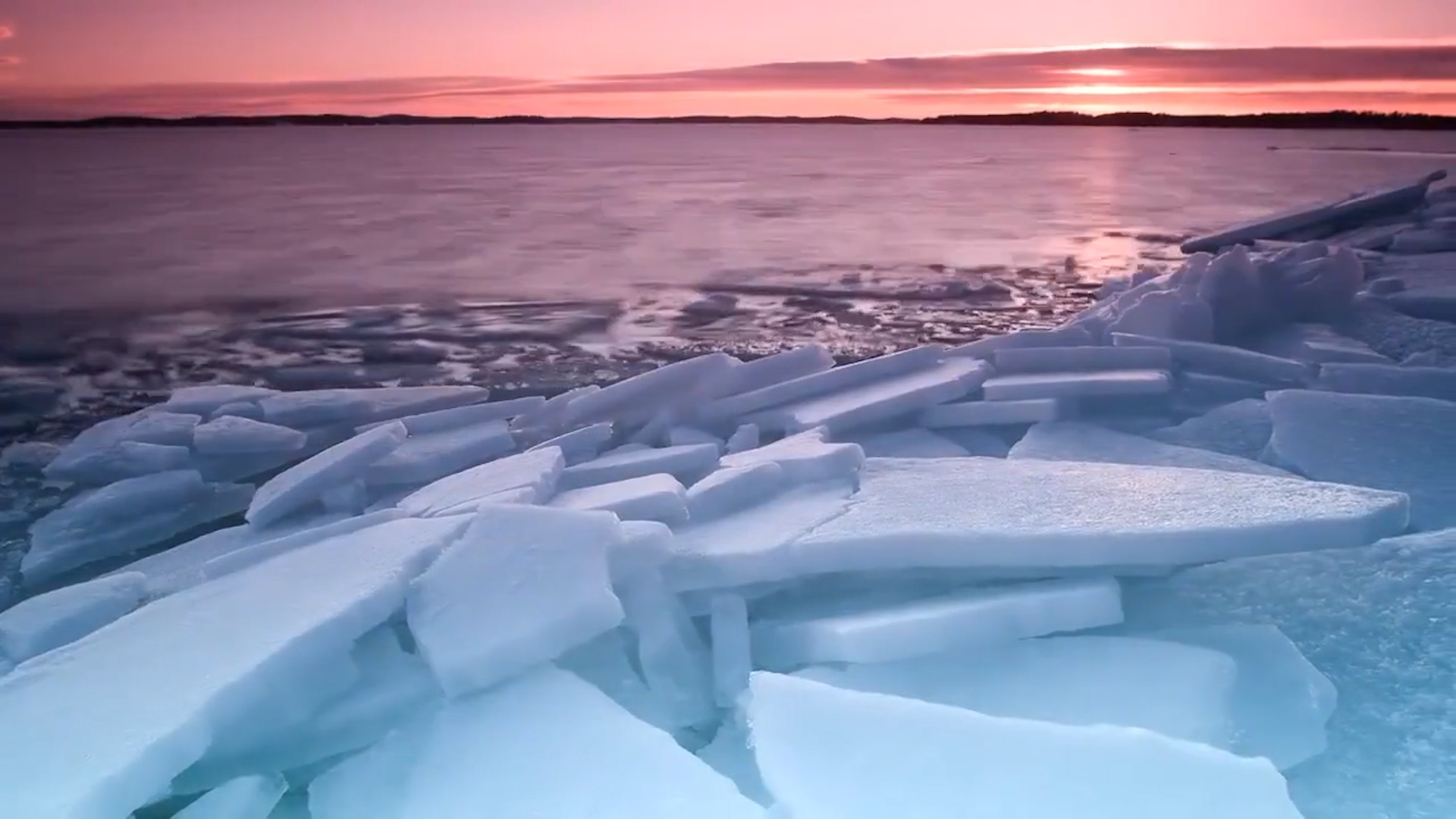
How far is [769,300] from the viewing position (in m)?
6.88

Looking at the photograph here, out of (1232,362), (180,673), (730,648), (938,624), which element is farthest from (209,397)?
(1232,362)

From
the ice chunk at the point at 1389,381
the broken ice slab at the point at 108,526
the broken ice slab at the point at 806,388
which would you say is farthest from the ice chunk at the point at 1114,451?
the broken ice slab at the point at 108,526

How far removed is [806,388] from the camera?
3.80 metres

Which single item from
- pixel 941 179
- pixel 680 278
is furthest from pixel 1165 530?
pixel 941 179

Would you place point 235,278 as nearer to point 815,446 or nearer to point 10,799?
point 815,446

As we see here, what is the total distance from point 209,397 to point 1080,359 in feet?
10.9

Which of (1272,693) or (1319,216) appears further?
(1319,216)

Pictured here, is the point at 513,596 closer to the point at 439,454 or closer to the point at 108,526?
the point at 439,454

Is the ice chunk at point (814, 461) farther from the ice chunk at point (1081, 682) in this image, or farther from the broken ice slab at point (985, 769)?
the broken ice slab at point (985, 769)

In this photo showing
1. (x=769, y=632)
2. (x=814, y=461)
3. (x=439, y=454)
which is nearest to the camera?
(x=769, y=632)

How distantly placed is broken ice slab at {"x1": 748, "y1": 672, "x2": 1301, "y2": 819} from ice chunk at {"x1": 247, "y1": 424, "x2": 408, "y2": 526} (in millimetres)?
1818

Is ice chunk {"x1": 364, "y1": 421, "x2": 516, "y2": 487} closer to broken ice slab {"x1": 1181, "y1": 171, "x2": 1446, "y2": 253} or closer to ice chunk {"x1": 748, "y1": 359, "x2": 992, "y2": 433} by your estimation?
ice chunk {"x1": 748, "y1": 359, "x2": 992, "y2": 433}

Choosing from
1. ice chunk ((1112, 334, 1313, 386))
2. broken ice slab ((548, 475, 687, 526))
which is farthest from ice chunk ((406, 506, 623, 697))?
ice chunk ((1112, 334, 1313, 386))

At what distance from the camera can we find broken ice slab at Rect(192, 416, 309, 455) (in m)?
3.76
